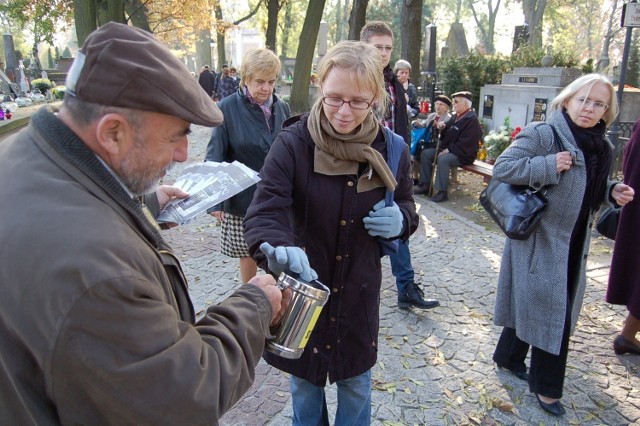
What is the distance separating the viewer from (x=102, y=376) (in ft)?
3.35

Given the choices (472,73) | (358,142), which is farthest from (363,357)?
(472,73)

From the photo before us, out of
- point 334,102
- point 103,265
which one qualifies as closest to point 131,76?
point 103,265

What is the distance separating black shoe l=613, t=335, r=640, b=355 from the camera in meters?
3.65

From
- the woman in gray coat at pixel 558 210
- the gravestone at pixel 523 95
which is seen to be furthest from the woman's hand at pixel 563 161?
the gravestone at pixel 523 95

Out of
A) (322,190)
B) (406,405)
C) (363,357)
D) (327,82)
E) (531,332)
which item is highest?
(327,82)

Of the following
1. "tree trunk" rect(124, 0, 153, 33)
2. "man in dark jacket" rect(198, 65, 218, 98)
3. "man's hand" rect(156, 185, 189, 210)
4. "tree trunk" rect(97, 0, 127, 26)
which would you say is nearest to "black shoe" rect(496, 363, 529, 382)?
"man's hand" rect(156, 185, 189, 210)

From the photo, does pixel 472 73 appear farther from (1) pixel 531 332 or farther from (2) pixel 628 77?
(1) pixel 531 332

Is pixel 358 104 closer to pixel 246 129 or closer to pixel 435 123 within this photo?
pixel 246 129

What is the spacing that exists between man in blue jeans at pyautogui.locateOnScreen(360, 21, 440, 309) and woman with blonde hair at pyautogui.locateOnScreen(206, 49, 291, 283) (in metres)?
0.92

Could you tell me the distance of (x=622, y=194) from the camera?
2967 mm

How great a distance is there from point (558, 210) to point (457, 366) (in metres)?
1.32

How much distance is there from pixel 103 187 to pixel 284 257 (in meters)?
0.79

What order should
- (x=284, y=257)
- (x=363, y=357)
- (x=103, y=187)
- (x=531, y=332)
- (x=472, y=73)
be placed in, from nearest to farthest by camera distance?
(x=103, y=187) < (x=284, y=257) < (x=363, y=357) < (x=531, y=332) < (x=472, y=73)

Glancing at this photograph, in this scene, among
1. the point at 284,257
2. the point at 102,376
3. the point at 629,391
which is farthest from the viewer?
the point at 629,391
